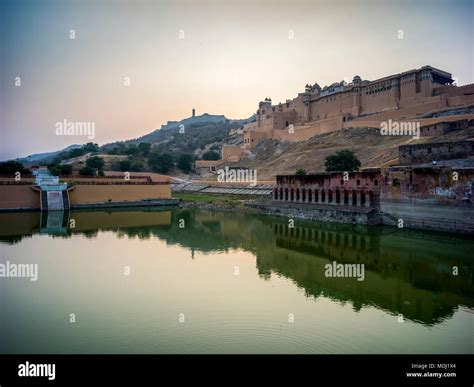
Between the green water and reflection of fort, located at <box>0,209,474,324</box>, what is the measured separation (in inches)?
2.8

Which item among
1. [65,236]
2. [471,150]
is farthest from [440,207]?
[65,236]

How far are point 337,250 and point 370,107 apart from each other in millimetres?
37874

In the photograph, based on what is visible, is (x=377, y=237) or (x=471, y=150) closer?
(x=377, y=237)

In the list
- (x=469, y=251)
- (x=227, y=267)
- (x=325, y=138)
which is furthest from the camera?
(x=325, y=138)

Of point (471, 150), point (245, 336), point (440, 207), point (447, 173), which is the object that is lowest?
point (245, 336)

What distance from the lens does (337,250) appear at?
15516mm

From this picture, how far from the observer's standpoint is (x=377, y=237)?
17.9m

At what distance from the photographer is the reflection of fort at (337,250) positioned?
378 inches

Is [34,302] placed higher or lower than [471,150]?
lower

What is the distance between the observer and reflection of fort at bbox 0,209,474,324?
9.59m

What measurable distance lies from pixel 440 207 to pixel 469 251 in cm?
420

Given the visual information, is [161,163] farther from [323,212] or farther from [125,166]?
[323,212]

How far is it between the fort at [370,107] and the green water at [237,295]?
75.7 ft
